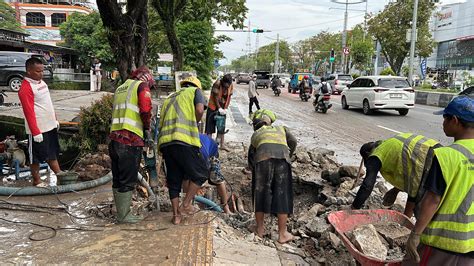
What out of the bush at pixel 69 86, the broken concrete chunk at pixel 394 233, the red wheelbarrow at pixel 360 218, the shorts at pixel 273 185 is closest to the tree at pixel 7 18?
the bush at pixel 69 86

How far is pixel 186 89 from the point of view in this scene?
4.12 m

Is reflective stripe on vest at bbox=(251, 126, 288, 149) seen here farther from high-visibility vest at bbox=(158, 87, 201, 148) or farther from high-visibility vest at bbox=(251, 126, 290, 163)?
high-visibility vest at bbox=(158, 87, 201, 148)

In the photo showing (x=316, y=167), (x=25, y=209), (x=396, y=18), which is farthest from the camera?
(x=396, y=18)

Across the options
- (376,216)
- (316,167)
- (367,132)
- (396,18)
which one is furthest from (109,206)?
(396,18)

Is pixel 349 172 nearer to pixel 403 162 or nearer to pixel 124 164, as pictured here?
pixel 403 162

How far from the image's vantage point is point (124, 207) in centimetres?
407

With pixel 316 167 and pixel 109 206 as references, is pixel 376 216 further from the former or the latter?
pixel 316 167

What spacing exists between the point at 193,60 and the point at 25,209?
17.9 m

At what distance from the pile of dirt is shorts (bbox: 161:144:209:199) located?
2.43ft

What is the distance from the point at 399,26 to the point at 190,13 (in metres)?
19.0

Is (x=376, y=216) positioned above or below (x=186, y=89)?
below

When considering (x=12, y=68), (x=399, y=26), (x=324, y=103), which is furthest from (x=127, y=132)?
(x=399, y=26)

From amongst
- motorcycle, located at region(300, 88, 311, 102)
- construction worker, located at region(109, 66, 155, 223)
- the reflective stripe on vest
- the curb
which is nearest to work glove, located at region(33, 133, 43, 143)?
construction worker, located at region(109, 66, 155, 223)

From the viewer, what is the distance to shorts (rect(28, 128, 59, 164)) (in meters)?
5.06
